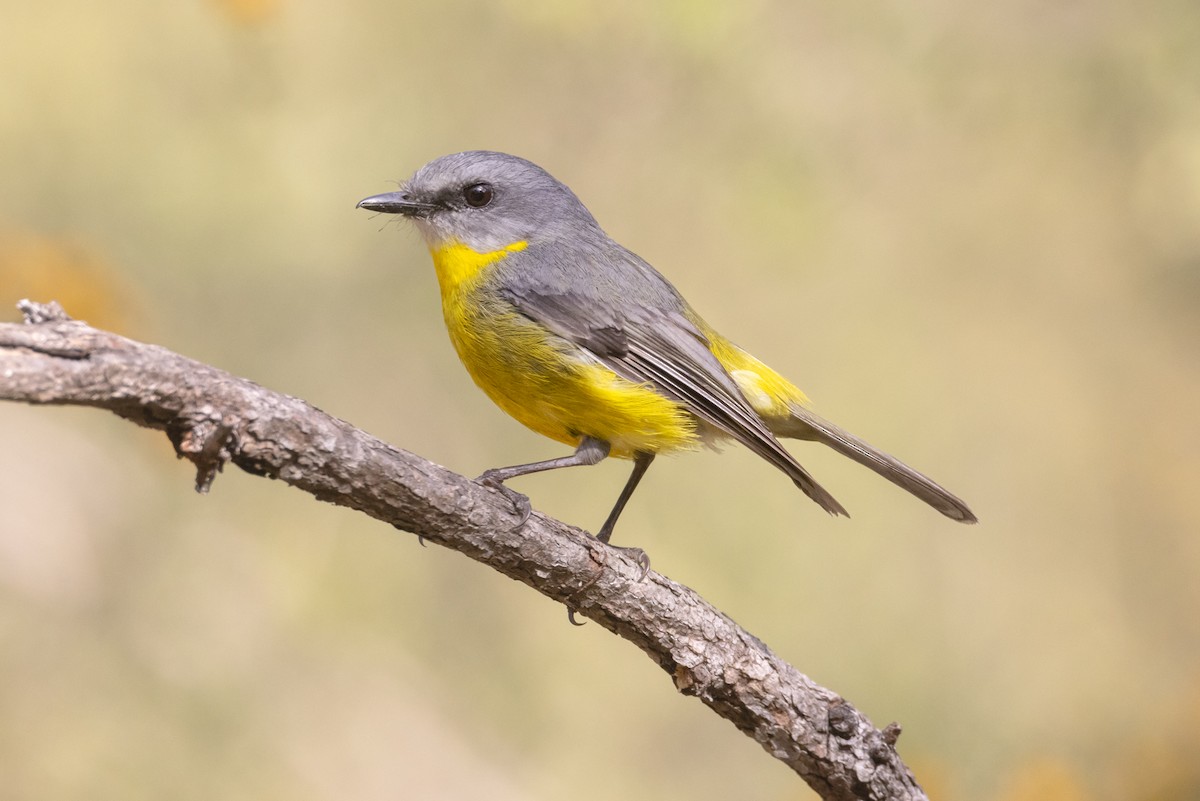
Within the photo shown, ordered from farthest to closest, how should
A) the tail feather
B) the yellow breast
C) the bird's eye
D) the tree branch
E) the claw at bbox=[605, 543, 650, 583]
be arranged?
the bird's eye
the tail feather
the yellow breast
the claw at bbox=[605, 543, 650, 583]
the tree branch

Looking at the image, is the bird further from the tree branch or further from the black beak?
the tree branch

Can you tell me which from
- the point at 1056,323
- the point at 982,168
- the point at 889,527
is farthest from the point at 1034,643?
the point at 982,168

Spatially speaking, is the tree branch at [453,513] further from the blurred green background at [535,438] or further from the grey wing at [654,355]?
the blurred green background at [535,438]

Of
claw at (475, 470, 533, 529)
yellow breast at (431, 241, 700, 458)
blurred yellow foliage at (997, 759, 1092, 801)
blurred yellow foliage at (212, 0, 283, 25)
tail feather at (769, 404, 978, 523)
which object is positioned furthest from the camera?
blurred yellow foliage at (212, 0, 283, 25)

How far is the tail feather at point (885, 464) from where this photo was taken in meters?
4.45

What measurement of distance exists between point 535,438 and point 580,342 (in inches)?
124

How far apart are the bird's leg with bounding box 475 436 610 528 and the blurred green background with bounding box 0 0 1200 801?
2453mm

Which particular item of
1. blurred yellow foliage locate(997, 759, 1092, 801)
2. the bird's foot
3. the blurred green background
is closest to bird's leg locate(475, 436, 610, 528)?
the bird's foot

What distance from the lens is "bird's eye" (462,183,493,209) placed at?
4.60m

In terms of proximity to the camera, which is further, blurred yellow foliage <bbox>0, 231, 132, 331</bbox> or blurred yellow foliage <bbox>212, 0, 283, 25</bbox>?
blurred yellow foliage <bbox>212, 0, 283, 25</bbox>

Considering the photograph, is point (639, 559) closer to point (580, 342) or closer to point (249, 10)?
point (580, 342)

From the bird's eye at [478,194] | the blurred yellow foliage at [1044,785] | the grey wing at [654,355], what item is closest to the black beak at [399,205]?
the bird's eye at [478,194]

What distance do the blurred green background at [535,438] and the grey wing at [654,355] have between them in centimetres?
215

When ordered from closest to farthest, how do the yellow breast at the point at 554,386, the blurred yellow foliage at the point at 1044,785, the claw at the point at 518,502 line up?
the claw at the point at 518,502, the yellow breast at the point at 554,386, the blurred yellow foliage at the point at 1044,785
